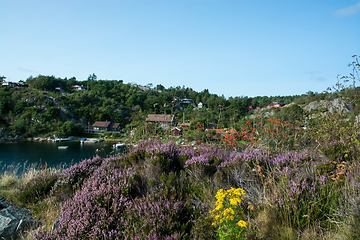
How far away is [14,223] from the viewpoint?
3.31 meters

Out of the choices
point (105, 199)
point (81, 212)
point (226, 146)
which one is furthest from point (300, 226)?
point (226, 146)

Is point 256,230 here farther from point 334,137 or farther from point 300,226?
point 334,137

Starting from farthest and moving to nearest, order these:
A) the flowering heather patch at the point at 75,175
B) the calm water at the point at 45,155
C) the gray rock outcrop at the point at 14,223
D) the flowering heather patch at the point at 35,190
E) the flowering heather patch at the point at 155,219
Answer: the calm water at the point at 45,155 < the flowering heather patch at the point at 35,190 < the flowering heather patch at the point at 75,175 < the gray rock outcrop at the point at 14,223 < the flowering heather patch at the point at 155,219

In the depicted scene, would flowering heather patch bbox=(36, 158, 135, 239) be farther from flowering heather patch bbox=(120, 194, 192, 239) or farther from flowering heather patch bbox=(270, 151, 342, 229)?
flowering heather patch bbox=(270, 151, 342, 229)

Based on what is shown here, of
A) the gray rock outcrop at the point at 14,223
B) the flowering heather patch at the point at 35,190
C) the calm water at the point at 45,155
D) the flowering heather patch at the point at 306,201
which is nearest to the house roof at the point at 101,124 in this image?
the calm water at the point at 45,155

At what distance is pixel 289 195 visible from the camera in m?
2.42

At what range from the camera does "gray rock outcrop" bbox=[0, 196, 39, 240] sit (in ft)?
10.5

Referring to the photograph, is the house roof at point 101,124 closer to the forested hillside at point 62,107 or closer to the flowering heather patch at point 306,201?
the forested hillside at point 62,107

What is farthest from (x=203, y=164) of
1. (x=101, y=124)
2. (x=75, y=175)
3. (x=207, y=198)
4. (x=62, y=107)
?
(x=62, y=107)

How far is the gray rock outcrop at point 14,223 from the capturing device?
10.5 ft

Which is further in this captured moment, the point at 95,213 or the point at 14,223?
the point at 14,223

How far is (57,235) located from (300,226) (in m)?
2.85

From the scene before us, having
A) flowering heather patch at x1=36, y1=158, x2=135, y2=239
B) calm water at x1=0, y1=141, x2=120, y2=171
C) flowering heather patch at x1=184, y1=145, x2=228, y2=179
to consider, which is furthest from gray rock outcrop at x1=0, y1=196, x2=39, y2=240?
calm water at x1=0, y1=141, x2=120, y2=171

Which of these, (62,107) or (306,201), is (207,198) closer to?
(306,201)
